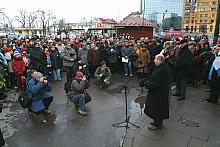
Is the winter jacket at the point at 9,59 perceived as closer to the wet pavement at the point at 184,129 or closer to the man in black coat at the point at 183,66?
the wet pavement at the point at 184,129

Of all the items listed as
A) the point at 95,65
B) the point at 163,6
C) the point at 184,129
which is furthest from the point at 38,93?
the point at 163,6

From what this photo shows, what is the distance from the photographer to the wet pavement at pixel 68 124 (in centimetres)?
492

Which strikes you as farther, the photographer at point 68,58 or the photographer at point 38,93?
the photographer at point 68,58

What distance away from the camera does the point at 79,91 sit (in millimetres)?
6453

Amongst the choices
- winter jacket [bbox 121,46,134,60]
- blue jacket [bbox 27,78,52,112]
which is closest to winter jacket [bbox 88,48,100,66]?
winter jacket [bbox 121,46,134,60]

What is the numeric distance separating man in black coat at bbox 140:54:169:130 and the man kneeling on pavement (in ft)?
6.44

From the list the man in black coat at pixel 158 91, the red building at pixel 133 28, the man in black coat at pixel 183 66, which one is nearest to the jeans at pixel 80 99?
the man in black coat at pixel 158 91

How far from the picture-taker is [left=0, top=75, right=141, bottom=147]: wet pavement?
4918 mm

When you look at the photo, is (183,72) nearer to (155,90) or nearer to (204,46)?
(155,90)

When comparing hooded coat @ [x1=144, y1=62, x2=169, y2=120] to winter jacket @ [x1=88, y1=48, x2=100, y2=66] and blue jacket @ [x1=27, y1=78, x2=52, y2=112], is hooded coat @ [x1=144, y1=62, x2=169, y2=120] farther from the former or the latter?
winter jacket @ [x1=88, y1=48, x2=100, y2=66]

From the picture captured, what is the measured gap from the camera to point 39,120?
237 inches

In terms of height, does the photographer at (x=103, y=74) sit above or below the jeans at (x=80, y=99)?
above

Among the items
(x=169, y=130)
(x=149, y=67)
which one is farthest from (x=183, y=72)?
(x=149, y=67)

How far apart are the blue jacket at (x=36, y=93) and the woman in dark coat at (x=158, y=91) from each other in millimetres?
2796
